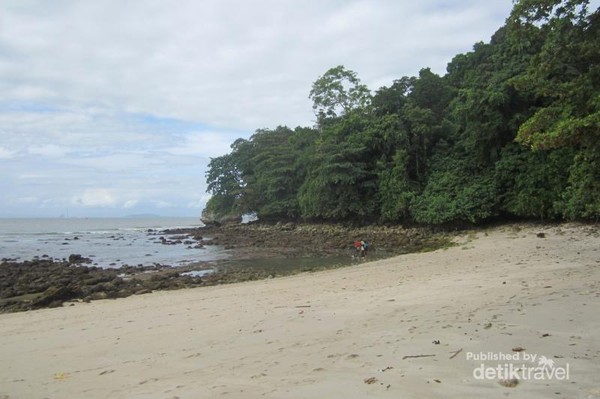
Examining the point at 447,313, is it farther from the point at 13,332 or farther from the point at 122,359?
the point at 13,332

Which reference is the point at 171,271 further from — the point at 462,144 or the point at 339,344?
the point at 462,144

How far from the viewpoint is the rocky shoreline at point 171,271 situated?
48.1 ft

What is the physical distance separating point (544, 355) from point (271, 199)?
4482 centimetres

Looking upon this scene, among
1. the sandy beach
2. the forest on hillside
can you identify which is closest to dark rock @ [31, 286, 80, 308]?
the sandy beach

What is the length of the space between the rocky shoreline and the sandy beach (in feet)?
15.2

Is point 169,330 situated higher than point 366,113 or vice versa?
point 366,113

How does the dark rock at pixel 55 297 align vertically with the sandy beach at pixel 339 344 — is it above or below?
below

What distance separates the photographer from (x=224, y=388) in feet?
13.6

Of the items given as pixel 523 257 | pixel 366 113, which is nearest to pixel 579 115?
pixel 523 257

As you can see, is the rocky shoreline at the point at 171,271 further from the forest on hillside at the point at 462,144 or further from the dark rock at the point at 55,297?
the forest on hillside at the point at 462,144

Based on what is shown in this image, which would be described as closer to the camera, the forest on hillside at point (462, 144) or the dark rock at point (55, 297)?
the forest on hillside at point (462, 144)

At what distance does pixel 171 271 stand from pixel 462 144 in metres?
22.4

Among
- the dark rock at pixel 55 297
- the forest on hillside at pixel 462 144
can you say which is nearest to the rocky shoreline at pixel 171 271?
the dark rock at pixel 55 297

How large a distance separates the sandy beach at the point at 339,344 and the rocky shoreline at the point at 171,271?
4626 mm
